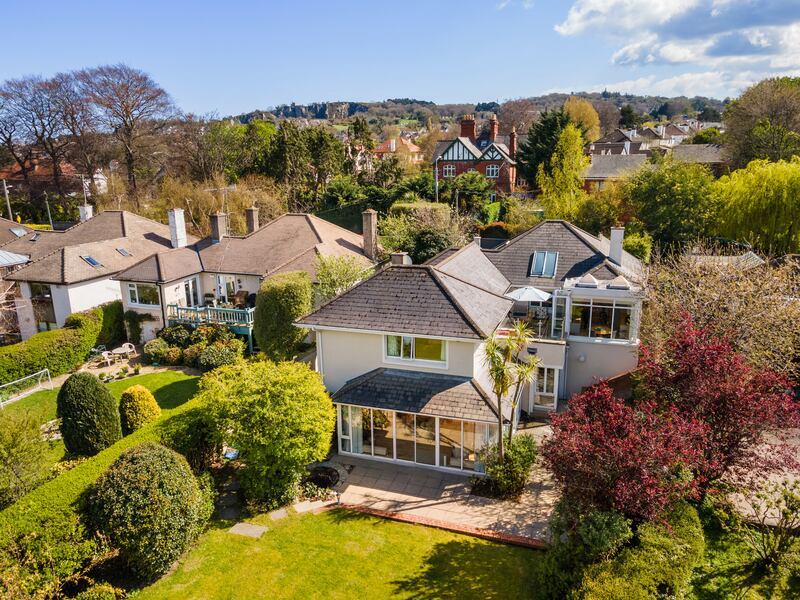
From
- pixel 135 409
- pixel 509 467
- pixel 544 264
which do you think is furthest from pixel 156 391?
pixel 544 264

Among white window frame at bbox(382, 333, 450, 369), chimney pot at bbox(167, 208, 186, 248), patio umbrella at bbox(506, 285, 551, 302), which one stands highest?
chimney pot at bbox(167, 208, 186, 248)

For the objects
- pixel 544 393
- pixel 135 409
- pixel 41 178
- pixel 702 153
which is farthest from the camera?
pixel 702 153

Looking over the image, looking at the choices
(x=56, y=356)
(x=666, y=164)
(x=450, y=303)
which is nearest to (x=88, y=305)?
(x=56, y=356)

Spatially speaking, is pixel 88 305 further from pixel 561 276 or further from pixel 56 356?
pixel 561 276

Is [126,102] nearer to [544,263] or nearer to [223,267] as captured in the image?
[223,267]

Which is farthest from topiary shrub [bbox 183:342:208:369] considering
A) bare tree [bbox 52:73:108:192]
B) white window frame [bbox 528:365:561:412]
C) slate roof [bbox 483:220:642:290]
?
bare tree [bbox 52:73:108:192]

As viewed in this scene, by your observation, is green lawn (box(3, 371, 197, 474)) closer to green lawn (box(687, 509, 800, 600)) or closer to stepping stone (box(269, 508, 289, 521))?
stepping stone (box(269, 508, 289, 521))
